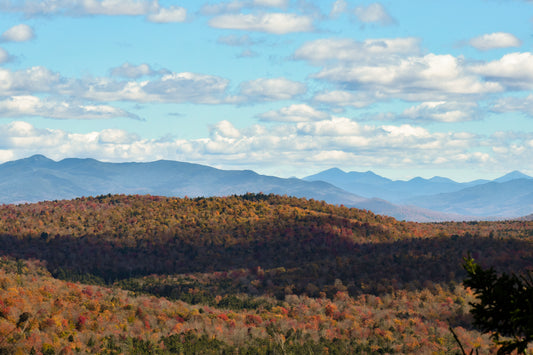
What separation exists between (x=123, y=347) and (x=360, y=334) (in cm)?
3231

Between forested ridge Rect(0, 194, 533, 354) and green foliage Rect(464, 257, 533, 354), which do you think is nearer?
green foliage Rect(464, 257, 533, 354)

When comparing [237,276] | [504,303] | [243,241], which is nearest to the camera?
[504,303]

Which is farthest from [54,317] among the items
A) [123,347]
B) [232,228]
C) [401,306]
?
[232,228]

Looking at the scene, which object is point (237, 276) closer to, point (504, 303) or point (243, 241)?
point (243, 241)

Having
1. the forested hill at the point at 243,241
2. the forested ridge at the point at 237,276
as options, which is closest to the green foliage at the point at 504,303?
the forested ridge at the point at 237,276

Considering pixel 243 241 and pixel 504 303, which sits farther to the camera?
pixel 243 241

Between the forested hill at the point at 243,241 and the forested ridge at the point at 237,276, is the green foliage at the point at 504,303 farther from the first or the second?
the forested hill at the point at 243,241

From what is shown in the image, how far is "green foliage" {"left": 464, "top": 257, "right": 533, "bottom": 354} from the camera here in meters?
8.70

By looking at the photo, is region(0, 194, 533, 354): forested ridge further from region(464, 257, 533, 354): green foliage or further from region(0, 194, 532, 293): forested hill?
region(464, 257, 533, 354): green foliage

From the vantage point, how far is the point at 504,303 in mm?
9047

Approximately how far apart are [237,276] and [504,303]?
130 metres

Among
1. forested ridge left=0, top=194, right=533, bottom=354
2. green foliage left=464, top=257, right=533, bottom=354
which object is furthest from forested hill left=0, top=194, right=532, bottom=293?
green foliage left=464, top=257, right=533, bottom=354

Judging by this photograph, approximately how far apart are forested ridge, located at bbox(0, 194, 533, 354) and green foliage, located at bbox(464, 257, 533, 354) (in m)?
18.8

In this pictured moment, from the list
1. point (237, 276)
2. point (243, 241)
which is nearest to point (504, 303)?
point (237, 276)
